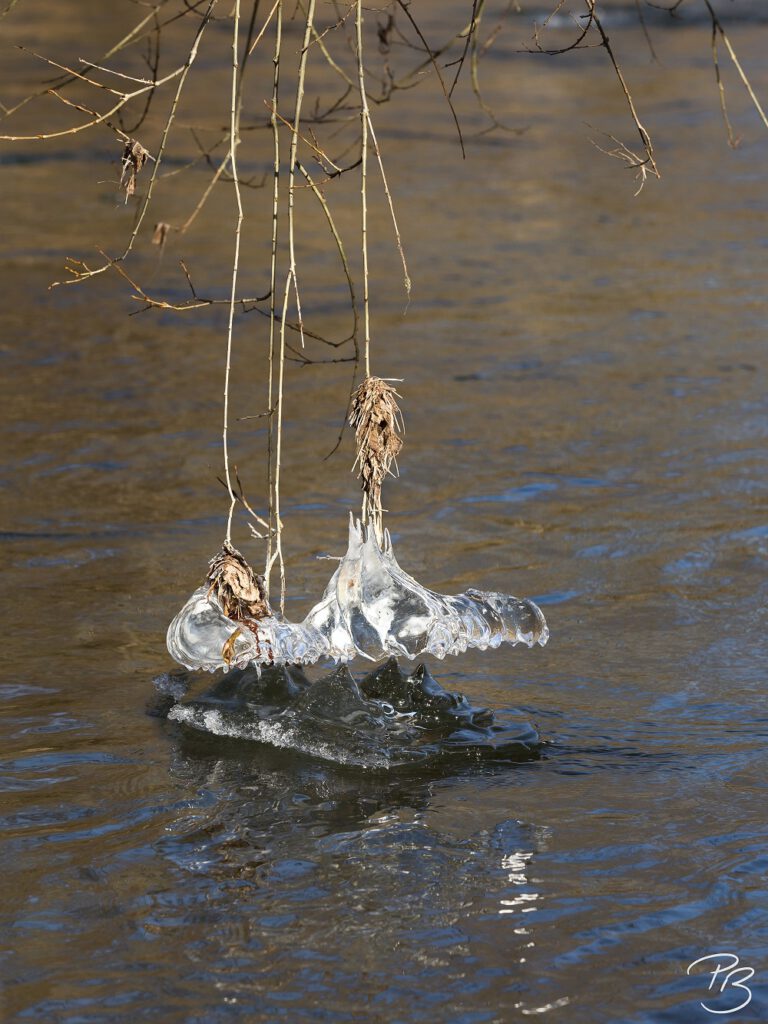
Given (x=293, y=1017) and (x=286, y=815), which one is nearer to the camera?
(x=293, y=1017)

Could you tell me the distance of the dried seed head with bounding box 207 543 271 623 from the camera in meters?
3.13

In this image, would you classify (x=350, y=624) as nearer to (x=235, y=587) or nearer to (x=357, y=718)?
(x=357, y=718)

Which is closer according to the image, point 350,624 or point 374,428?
point 374,428

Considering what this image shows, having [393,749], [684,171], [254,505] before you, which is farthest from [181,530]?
[684,171]

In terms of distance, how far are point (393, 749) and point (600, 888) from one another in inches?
34.3

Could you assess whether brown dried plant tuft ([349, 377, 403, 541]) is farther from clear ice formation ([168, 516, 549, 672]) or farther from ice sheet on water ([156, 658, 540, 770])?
ice sheet on water ([156, 658, 540, 770])

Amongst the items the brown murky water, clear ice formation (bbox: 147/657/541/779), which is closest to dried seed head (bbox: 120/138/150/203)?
the brown murky water

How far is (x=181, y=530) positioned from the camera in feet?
19.2

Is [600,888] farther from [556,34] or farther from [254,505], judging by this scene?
[556,34]
